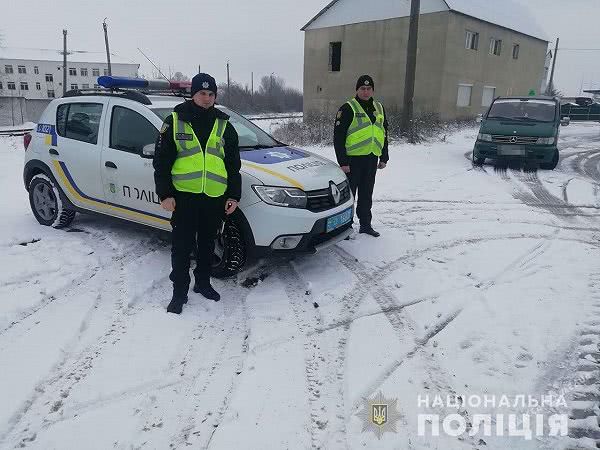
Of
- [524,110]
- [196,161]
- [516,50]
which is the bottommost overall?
[196,161]

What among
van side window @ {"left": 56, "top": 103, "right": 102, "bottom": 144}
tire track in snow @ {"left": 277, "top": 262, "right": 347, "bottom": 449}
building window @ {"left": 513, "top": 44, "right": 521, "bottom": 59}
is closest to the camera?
tire track in snow @ {"left": 277, "top": 262, "right": 347, "bottom": 449}

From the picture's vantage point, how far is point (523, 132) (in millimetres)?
10172

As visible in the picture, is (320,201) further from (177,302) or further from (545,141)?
(545,141)

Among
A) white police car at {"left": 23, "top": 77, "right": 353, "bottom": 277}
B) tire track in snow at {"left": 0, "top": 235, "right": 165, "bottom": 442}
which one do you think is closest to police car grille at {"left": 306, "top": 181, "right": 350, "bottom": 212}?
white police car at {"left": 23, "top": 77, "right": 353, "bottom": 277}

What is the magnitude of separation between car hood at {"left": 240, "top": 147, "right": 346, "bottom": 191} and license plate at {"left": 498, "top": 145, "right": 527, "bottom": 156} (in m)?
7.07

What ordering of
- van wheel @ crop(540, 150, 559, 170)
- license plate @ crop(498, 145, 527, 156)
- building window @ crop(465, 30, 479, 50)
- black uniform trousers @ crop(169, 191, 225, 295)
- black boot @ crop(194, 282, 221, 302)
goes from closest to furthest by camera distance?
black uniform trousers @ crop(169, 191, 225, 295) → black boot @ crop(194, 282, 221, 302) → license plate @ crop(498, 145, 527, 156) → van wheel @ crop(540, 150, 559, 170) → building window @ crop(465, 30, 479, 50)

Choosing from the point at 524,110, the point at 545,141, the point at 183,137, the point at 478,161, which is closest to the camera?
the point at 183,137

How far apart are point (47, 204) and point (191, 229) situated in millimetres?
3069

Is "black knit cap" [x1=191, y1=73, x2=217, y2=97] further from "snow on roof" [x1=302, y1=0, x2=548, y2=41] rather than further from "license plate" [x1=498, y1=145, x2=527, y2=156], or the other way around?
"snow on roof" [x1=302, y1=0, x2=548, y2=41]

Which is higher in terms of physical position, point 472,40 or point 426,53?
point 472,40

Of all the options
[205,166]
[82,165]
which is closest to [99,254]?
[82,165]

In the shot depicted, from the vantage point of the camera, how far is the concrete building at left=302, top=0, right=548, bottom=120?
23891 millimetres

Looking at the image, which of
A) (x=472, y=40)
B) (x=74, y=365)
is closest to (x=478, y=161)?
(x=74, y=365)

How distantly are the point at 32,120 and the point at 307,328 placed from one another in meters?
47.6
